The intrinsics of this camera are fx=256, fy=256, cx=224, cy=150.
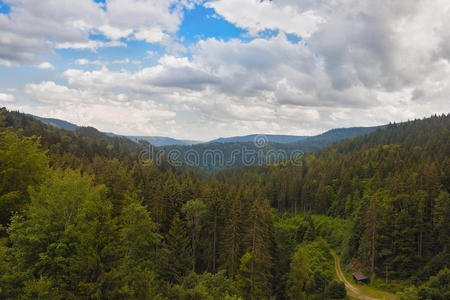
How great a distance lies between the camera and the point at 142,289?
1775cm

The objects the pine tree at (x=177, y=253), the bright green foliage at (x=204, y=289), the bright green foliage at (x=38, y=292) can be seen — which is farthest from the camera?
the pine tree at (x=177, y=253)

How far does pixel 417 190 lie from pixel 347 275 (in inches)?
907

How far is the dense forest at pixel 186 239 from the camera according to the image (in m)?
15.9

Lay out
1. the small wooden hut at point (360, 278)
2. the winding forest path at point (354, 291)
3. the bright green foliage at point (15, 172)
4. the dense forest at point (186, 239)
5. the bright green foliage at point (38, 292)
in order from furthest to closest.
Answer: the small wooden hut at point (360, 278)
the winding forest path at point (354, 291)
the bright green foliage at point (15, 172)
the dense forest at point (186, 239)
the bright green foliage at point (38, 292)

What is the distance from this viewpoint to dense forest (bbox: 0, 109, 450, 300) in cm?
Answer: 1592

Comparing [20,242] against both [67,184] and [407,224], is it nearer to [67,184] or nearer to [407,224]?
[67,184]

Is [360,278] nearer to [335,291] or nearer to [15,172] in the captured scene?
[335,291]

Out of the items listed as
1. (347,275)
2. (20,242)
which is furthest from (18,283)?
(347,275)

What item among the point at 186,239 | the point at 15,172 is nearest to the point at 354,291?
the point at 186,239

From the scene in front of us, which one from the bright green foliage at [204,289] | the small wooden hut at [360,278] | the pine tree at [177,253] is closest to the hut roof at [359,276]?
the small wooden hut at [360,278]

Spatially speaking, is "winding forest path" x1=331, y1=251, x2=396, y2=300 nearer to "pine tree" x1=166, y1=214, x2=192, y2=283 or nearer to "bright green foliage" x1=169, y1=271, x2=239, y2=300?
"bright green foliage" x1=169, y1=271, x2=239, y2=300

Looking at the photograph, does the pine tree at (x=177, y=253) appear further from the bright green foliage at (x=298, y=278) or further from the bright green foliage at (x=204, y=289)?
the bright green foliage at (x=298, y=278)

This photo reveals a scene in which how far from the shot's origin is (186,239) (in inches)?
1601

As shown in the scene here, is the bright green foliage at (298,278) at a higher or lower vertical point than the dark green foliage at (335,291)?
higher
